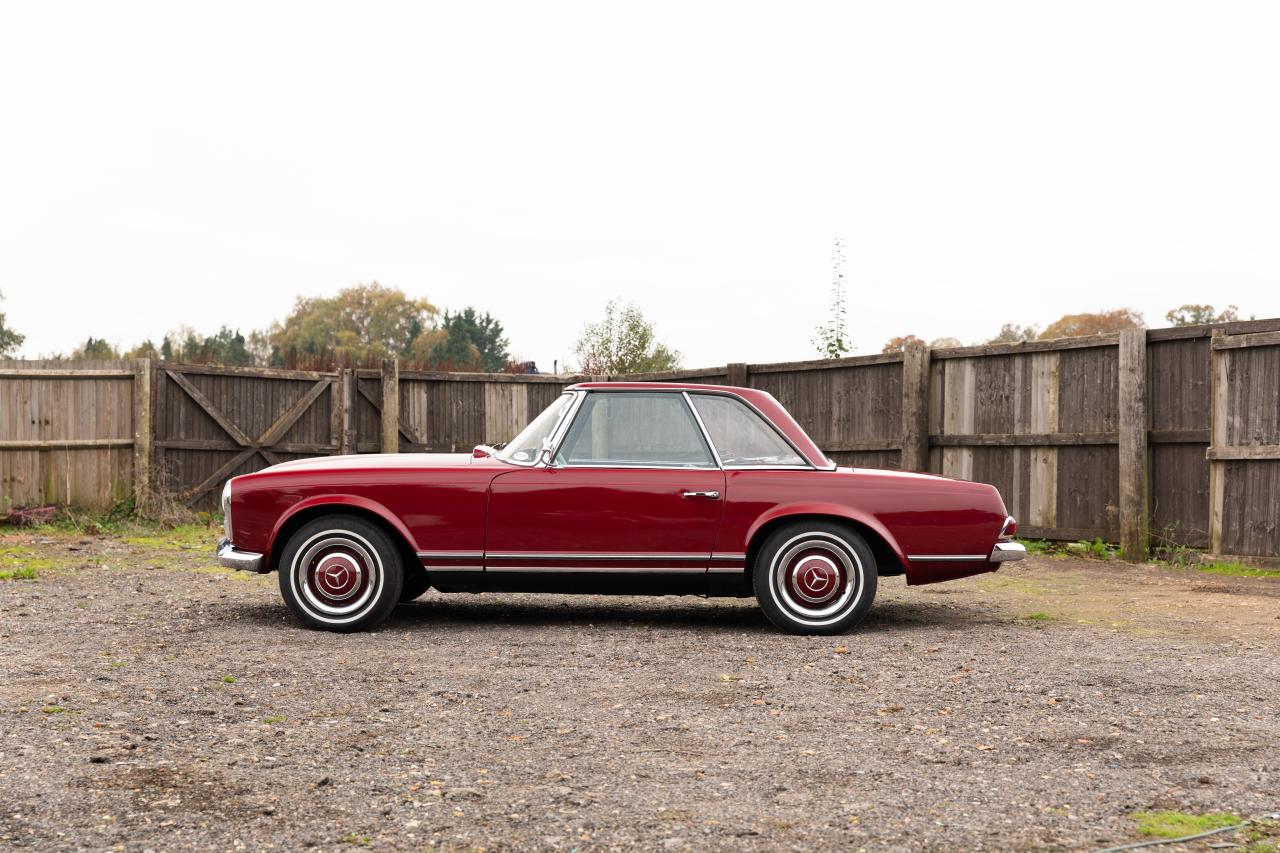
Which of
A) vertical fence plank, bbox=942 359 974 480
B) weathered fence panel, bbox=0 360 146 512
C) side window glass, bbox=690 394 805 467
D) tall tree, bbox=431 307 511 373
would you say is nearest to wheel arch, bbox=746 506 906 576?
side window glass, bbox=690 394 805 467

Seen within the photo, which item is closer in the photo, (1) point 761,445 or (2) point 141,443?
(1) point 761,445

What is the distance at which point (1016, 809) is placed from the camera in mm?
4023

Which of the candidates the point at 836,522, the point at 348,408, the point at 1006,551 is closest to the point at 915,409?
the point at 1006,551

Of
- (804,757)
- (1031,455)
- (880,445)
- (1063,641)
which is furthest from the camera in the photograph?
(880,445)

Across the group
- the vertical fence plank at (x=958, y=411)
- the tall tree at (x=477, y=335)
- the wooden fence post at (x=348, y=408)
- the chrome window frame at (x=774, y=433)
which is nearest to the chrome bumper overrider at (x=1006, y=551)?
the chrome window frame at (x=774, y=433)

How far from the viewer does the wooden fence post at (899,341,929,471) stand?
14.0 metres

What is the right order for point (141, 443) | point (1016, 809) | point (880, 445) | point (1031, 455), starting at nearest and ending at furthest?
point (1016, 809), point (1031, 455), point (880, 445), point (141, 443)

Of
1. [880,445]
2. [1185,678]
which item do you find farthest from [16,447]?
[1185,678]

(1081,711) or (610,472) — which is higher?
(610,472)

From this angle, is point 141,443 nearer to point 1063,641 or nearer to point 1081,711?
point 1063,641

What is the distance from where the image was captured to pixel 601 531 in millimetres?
7617

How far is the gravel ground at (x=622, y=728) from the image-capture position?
3877mm

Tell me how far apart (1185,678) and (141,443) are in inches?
518

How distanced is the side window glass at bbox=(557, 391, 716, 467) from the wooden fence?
19.1 feet
